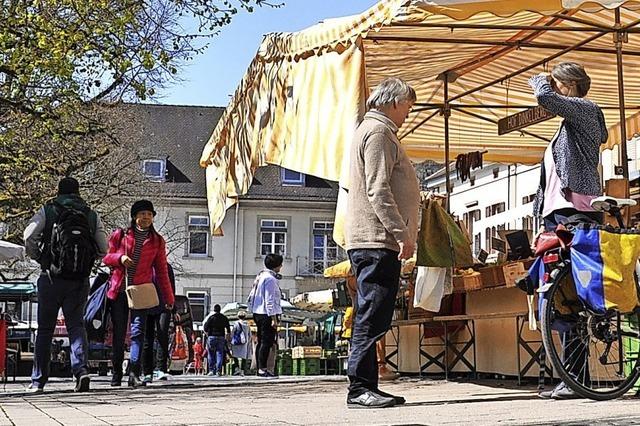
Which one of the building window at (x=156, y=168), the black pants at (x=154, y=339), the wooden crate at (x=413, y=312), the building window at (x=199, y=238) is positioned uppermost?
the building window at (x=156, y=168)

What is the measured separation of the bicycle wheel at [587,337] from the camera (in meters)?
7.09

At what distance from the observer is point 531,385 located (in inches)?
389

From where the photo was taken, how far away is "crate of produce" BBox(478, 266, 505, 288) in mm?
10219

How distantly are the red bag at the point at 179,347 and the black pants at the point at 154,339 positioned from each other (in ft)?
51.7

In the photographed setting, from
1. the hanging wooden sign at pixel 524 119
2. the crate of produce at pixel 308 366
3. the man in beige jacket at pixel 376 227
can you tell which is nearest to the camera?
the man in beige jacket at pixel 376 227

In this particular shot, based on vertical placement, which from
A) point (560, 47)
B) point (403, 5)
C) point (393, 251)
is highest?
point (560, 47)

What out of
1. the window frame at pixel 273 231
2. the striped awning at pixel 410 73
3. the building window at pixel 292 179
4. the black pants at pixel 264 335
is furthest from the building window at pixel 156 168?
the striped awning at pixel 410 73

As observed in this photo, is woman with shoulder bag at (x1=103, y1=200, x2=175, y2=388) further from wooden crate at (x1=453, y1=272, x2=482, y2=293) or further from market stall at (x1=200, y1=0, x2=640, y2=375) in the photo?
wooden crate at (x1=453, y1=272, x2=482, y2=293)

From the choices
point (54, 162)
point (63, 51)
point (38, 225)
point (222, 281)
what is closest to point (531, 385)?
point (38, 225)

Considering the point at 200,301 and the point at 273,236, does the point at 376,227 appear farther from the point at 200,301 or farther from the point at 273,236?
the point at 273,236

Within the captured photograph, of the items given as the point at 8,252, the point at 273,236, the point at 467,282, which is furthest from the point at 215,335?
the point at 273,236

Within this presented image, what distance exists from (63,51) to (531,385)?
1016 centimetres

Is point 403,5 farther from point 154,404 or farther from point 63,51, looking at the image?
point 63,51

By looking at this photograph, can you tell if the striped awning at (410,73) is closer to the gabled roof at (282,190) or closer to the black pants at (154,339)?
the black pants at (154,339)
